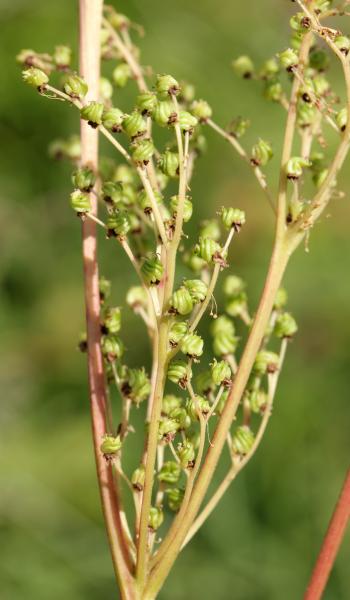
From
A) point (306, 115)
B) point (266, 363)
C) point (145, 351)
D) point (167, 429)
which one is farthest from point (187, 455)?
point (145, 351)

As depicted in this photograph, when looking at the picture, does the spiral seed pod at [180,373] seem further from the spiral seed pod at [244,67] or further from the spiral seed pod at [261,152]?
the spiral seed pod at [244,67]

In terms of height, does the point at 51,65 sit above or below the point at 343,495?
above

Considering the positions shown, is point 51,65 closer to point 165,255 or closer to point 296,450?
point 165,255

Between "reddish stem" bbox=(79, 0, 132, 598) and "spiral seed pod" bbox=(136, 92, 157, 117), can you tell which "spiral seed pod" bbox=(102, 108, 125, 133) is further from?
"reddish stem" bbox=(79, 0, 132, 598)

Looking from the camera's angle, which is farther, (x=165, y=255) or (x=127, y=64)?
(x=127, y=64)

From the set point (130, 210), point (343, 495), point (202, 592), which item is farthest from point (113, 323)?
point (202, 592)

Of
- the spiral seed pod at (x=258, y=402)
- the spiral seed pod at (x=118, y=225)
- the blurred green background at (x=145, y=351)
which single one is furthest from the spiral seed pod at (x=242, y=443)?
the blurred green background at (x=145, y=351)
